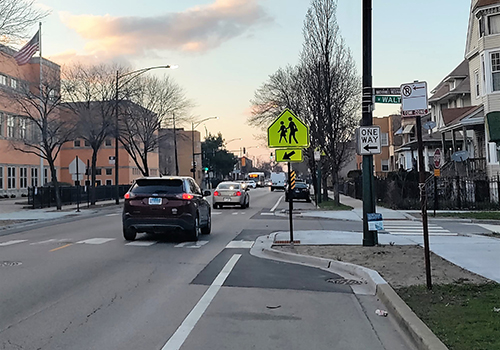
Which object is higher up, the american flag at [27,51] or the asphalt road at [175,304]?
the american flag at [27,51]

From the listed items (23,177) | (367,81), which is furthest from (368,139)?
(23,177)

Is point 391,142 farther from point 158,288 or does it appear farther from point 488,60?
point 158,288

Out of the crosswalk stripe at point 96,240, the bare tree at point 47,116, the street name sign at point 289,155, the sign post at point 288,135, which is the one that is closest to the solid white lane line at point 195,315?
the street name sign at point 289,155

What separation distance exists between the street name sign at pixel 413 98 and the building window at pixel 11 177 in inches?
1929

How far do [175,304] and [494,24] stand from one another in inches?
1057

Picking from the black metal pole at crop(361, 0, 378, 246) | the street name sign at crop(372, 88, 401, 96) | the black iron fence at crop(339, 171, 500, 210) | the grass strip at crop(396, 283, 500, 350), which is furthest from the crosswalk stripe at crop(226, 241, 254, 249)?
the black iron fence at crop(339, 171, 500, 210)

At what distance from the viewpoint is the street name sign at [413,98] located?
313 inches

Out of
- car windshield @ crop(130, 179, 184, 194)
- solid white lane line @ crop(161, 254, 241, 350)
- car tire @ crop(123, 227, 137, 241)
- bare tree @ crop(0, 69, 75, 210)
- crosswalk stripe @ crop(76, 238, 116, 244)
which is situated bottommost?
solid white lane line @ crop(161, 254, 241, 350)

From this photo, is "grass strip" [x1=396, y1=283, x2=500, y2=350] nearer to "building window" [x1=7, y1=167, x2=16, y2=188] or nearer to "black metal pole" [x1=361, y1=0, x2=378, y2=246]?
"black metal pole" [x1=361, y1=0, x2=378, y2=246]

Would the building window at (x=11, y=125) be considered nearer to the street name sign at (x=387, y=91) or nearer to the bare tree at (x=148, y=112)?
the bare tree at (x=148, y=112)

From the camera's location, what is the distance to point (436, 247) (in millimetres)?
12414

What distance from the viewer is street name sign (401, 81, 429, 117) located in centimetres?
795

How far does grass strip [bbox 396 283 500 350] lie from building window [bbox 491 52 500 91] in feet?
73.8

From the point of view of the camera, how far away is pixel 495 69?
2753 centimetres
